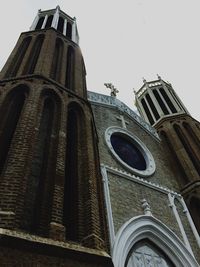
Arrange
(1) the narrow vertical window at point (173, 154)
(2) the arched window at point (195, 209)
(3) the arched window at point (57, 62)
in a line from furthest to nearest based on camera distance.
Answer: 1. (1) the narrow vertical window at point (173, 154)
2. (2) the arched window at point (195, 209)
3. (3) the arched window at point (57, 62)

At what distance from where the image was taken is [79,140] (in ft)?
Answer: 25.5

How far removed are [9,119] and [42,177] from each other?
214cm

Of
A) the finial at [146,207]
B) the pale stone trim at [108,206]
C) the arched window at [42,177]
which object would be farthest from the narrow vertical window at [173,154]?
the arched window at [42,177]

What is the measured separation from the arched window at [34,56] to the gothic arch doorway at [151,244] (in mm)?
6107

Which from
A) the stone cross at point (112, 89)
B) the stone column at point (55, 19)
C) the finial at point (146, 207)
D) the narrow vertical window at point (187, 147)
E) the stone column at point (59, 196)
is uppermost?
the stone column at point (55, 19)

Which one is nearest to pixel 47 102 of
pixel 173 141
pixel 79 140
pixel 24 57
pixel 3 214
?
pixel 79 140

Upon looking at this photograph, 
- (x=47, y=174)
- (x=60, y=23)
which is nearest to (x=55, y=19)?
(x=60, y=23)

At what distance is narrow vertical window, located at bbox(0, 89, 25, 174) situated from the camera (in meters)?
6.36

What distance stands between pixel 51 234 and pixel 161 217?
208 inches

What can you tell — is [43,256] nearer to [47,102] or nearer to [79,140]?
[79,140]

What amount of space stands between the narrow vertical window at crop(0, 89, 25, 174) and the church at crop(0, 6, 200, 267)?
29mm

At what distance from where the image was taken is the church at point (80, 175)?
479cm

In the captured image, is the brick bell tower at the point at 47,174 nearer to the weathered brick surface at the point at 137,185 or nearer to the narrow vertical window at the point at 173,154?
the weathered brick surface at the point at 137,185

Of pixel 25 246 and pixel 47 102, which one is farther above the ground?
pixel 47 102
